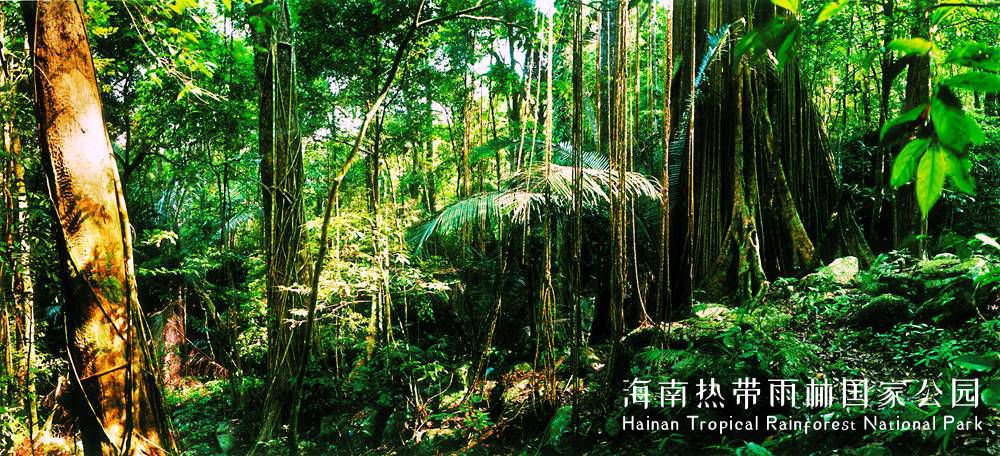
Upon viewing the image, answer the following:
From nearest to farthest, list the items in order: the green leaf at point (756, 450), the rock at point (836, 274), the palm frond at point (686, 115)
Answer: the green leaf at point (756, 450), the rock at point (836, 274), the palm frond at point (686, 115)

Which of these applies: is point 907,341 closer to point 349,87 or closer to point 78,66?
point 78,66

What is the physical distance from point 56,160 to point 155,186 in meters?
9.07

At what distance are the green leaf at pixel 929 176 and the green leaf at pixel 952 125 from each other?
2 cm

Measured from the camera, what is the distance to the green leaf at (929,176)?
1.91ft

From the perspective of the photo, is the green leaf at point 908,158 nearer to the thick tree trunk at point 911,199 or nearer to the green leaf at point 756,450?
the green leaf at point 756,450

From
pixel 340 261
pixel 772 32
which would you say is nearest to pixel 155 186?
pixel 340 261

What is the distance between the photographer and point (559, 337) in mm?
5465

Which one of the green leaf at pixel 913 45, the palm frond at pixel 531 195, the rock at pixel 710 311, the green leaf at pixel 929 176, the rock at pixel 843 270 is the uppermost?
the palm frond at pixel 531 195

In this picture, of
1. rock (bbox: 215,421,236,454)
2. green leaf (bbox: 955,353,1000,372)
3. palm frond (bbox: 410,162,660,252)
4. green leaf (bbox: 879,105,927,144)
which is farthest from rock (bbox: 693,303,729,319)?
rock (bbox: 215,421,236,454)

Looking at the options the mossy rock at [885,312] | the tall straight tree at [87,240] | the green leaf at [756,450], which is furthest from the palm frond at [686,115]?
the tall straight tree at [87,240]

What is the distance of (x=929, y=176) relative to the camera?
60 centimetres

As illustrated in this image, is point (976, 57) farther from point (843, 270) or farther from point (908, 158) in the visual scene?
point (843, 270)

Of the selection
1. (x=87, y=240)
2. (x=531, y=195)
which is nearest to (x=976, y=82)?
(x=87, y=240)

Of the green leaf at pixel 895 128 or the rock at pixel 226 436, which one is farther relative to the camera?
the rock at pixel 226 436
